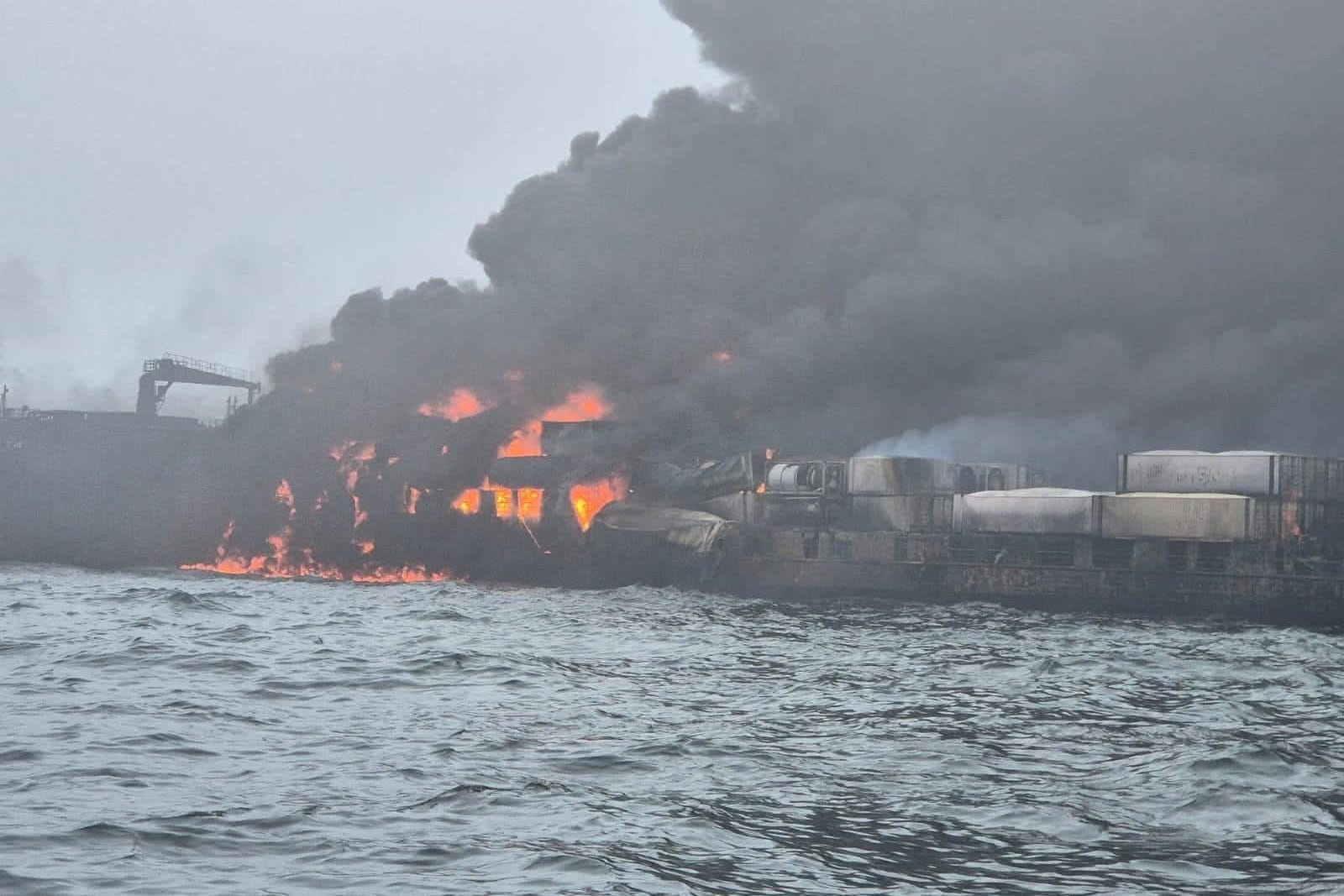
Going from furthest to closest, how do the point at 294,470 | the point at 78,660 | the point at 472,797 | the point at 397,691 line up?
the point at 294,470, the point at 78,660, the point at 397,691, the point at 472,797

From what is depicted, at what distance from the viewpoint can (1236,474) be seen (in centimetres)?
7850

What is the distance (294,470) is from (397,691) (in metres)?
96.6

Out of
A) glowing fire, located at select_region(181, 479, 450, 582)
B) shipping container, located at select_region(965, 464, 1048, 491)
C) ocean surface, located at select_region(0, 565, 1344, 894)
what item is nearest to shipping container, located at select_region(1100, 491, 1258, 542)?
shipping container, located at select_region(965, 464, 1048, 491)

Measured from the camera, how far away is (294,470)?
124 metres

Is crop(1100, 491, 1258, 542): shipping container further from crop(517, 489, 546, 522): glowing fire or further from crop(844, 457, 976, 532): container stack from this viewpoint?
crop(517, 489, 546, 522): glowing fire

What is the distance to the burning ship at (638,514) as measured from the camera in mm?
77562

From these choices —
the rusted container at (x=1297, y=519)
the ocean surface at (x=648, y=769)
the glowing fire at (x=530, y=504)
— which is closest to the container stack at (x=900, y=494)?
the rusted container at (x=1297, y=519)

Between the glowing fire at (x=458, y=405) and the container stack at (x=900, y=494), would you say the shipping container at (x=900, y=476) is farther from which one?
the glowing fire at (x=458, y=405)

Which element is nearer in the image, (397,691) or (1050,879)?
(1050,879)

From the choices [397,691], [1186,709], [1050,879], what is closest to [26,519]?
[397,691]

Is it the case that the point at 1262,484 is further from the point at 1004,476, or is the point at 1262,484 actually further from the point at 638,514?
the point at 638,514

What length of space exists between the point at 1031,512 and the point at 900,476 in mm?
9902

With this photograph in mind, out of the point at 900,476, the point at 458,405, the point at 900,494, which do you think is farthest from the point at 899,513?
the point at 458,405

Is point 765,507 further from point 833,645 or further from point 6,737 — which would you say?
point 6,737
